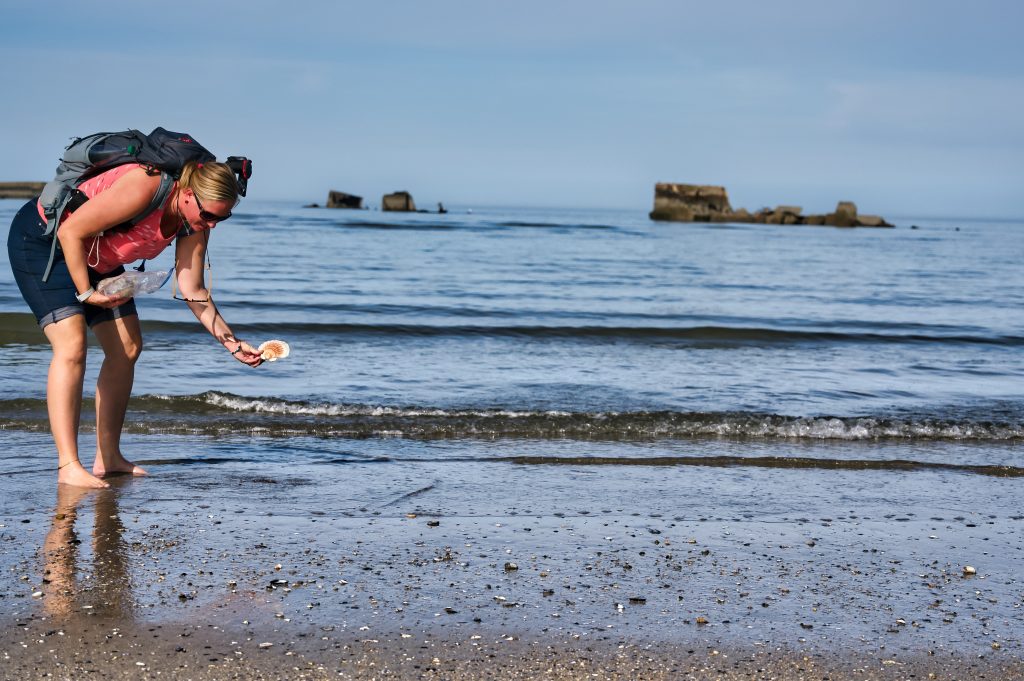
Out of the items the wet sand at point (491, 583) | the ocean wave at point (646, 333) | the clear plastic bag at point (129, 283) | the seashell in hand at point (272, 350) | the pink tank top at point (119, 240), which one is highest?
the pink tank top at point (119, 240)

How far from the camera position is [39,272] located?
181 inches

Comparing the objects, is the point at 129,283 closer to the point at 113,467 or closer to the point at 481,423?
the point at 113,467

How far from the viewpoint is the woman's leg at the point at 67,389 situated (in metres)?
4.70

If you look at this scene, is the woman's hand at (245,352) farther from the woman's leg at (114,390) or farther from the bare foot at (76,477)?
the bare foot at (76,477)

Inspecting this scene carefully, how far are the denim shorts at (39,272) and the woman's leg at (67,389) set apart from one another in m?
0.06

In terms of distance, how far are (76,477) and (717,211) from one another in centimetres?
9806

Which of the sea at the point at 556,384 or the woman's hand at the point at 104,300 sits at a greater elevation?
the woman's hand at the point at 104,300

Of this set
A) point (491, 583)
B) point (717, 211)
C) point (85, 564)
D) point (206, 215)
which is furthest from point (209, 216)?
point (717, 211)

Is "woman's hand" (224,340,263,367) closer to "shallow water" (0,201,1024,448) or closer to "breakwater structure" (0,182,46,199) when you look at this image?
"shallow water" (0,201,1024,448)

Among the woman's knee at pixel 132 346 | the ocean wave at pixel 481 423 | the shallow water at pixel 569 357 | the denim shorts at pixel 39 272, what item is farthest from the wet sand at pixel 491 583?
the shallow water at pixel 569 357

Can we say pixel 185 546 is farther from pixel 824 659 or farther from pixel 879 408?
pixel 879 408

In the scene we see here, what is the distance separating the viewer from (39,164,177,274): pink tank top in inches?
174

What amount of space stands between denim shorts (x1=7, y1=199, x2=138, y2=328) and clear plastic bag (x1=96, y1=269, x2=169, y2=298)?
129 millimetres

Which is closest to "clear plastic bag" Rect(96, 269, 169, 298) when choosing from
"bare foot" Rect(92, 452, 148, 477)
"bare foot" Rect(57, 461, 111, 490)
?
"bare foot" Rect(57, 461, 111, 490)
